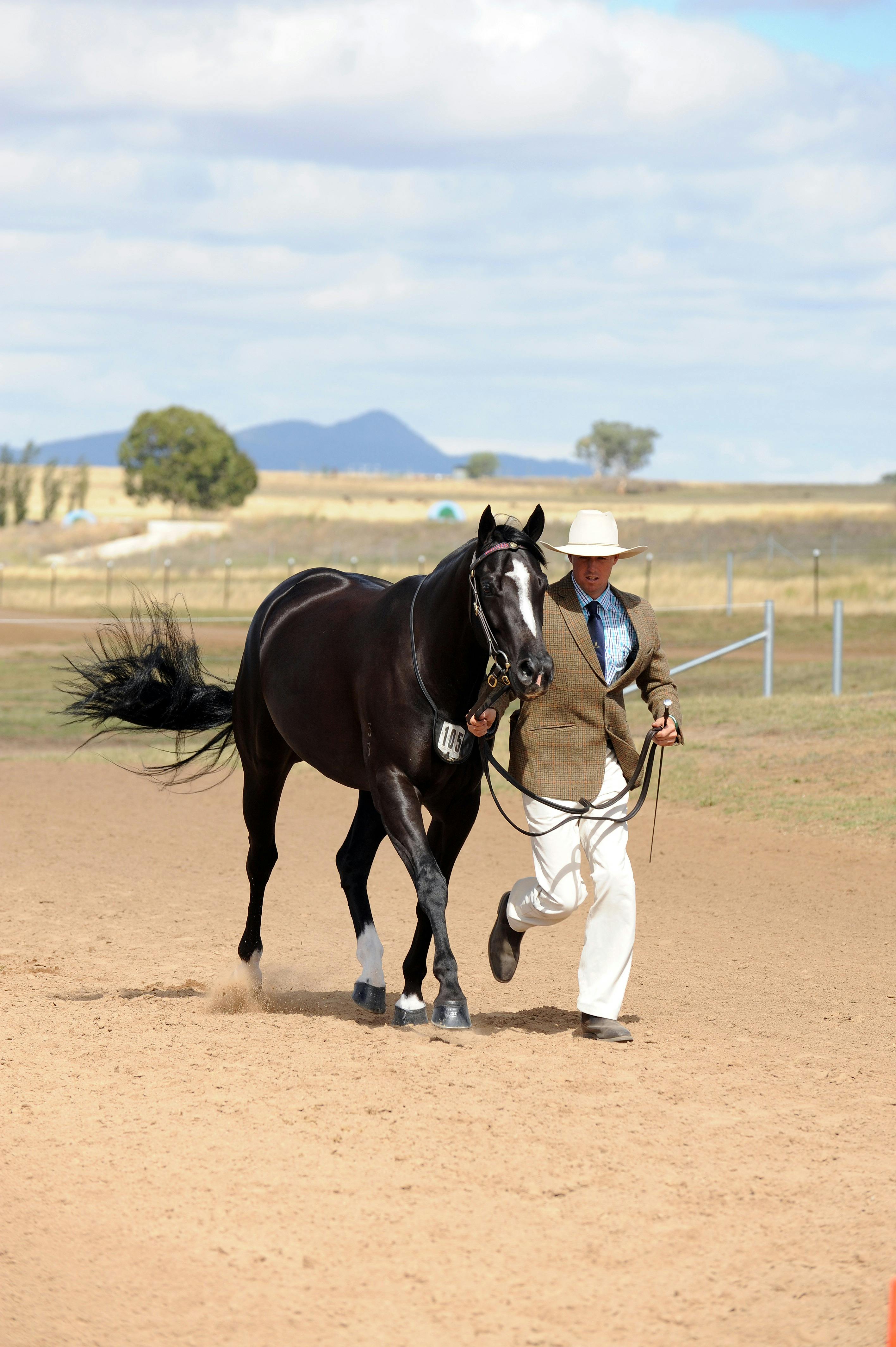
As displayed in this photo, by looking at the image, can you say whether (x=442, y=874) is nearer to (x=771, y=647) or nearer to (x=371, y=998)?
(x=371, y=998)

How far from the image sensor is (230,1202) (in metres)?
3.55

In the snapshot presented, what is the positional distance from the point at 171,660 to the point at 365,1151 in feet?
12.6

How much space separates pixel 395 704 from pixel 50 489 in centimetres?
7833

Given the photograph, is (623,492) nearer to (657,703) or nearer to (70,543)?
(70,543)

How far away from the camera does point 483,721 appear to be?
187 inches

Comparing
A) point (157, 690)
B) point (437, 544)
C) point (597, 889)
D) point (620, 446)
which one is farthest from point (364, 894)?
point (620, 446)

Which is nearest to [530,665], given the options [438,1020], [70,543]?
[438,1020]

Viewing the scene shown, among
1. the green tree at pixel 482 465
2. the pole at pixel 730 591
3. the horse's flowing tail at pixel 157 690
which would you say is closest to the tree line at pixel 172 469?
the pole at pixel 730 591

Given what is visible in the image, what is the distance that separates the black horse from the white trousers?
0.34 meters

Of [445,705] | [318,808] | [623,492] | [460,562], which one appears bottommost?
[318,808]

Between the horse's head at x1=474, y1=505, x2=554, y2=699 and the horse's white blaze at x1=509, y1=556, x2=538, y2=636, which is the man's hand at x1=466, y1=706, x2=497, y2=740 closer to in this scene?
the horse's head at x1=474, y1=505, x2=554, y2=699

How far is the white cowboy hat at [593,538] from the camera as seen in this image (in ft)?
15.5

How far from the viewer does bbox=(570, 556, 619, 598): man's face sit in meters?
4.85

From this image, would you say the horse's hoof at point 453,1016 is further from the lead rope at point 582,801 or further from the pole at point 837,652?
the pole at point 837,652
